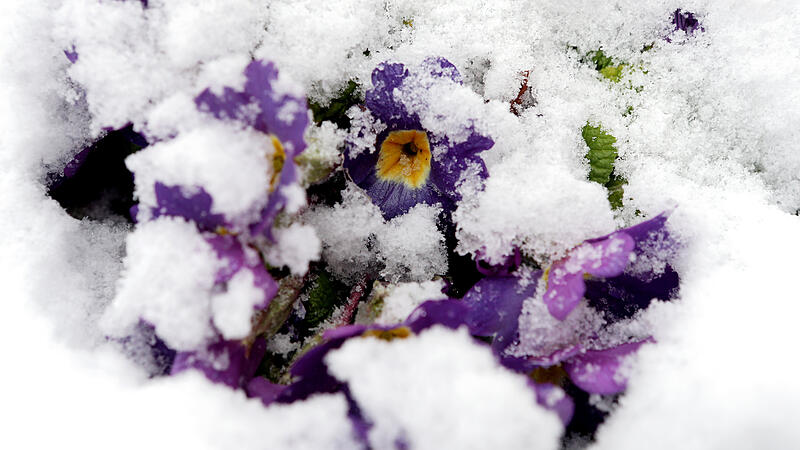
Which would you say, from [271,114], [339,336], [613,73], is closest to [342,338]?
[339,336]

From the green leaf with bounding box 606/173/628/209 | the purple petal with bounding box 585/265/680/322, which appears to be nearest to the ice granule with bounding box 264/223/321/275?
the purple petal with bounding box 585/265/680/322

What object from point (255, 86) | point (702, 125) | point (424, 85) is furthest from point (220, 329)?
point (702, 125)

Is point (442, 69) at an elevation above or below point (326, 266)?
above

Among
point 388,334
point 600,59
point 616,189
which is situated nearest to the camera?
point 388,334

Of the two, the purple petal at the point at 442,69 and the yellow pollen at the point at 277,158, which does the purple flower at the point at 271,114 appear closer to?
the yellow pollen at the point at 277,158

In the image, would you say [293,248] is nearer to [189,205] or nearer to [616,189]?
[189,205]

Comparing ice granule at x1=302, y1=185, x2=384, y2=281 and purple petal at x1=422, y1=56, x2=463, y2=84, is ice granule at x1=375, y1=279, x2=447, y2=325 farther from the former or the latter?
purple petal at x1=422, y1=56, x2=463, y2=84
